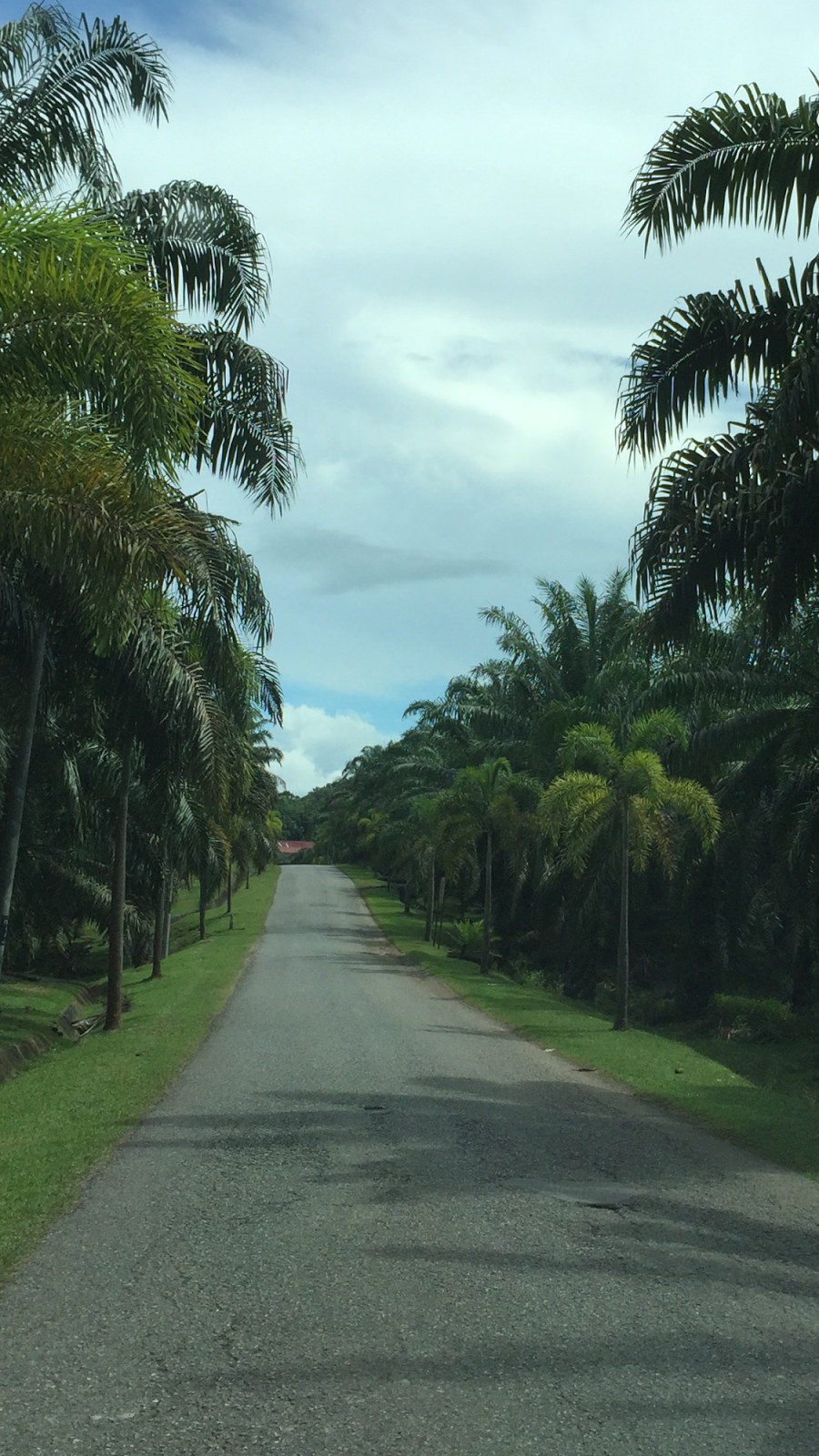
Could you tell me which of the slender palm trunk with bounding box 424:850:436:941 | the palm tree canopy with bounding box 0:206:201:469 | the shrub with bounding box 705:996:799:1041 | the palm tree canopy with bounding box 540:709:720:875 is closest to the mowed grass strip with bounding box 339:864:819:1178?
the shrub with bounding box 705:996:799:1041

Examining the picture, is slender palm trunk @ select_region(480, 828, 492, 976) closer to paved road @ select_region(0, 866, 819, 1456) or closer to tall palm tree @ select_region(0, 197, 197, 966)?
paved road @ select_region(0, 866, 819, 1456)

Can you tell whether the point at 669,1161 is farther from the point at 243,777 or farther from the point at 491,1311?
the point at 243,777

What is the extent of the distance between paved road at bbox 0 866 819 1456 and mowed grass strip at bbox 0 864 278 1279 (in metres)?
0.25

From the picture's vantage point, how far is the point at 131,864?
82.1ft

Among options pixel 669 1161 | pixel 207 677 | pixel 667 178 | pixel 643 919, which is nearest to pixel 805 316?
pixel 667 178

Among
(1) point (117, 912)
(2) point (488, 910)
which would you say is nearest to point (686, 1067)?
(1) point (117, 912)

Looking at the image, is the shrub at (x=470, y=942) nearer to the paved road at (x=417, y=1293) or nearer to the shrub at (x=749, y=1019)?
the shrub at (x=749, y=1019)

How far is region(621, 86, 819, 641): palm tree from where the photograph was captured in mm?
9430

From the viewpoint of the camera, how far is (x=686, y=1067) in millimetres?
15523

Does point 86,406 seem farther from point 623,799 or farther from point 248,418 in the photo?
point 623,799

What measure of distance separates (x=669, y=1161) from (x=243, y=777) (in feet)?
37.6

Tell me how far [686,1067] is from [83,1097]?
7.78 metres

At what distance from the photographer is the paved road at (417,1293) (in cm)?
425

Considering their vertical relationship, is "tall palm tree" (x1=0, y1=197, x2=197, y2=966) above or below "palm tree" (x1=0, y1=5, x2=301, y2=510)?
below
